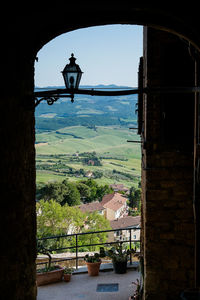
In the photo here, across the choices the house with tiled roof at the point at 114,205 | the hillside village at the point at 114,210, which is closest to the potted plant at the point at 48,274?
the hillside village at the point at 114,210

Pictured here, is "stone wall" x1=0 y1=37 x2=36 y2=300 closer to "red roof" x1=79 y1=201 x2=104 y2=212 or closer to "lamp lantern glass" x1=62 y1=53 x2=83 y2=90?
"lamp lantern glass" x1=62 y1=53 x2=83 y2=90

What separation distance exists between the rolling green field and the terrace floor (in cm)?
4034

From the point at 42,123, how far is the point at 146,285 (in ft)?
141

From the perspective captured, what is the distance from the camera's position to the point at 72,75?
4.22m

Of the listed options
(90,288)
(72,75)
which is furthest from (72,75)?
(90,288)

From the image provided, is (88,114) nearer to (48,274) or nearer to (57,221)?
(57,221)

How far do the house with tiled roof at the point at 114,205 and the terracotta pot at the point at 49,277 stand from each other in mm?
29852

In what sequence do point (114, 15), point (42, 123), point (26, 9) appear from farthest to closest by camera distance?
1. point (42, 123)
2. point (114, 15)
3. point (26, 9)

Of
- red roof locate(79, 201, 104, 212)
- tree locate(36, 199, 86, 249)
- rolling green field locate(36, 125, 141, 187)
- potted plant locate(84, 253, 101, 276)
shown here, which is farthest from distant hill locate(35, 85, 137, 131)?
potted plant locate(84, 253, 101, 276)
